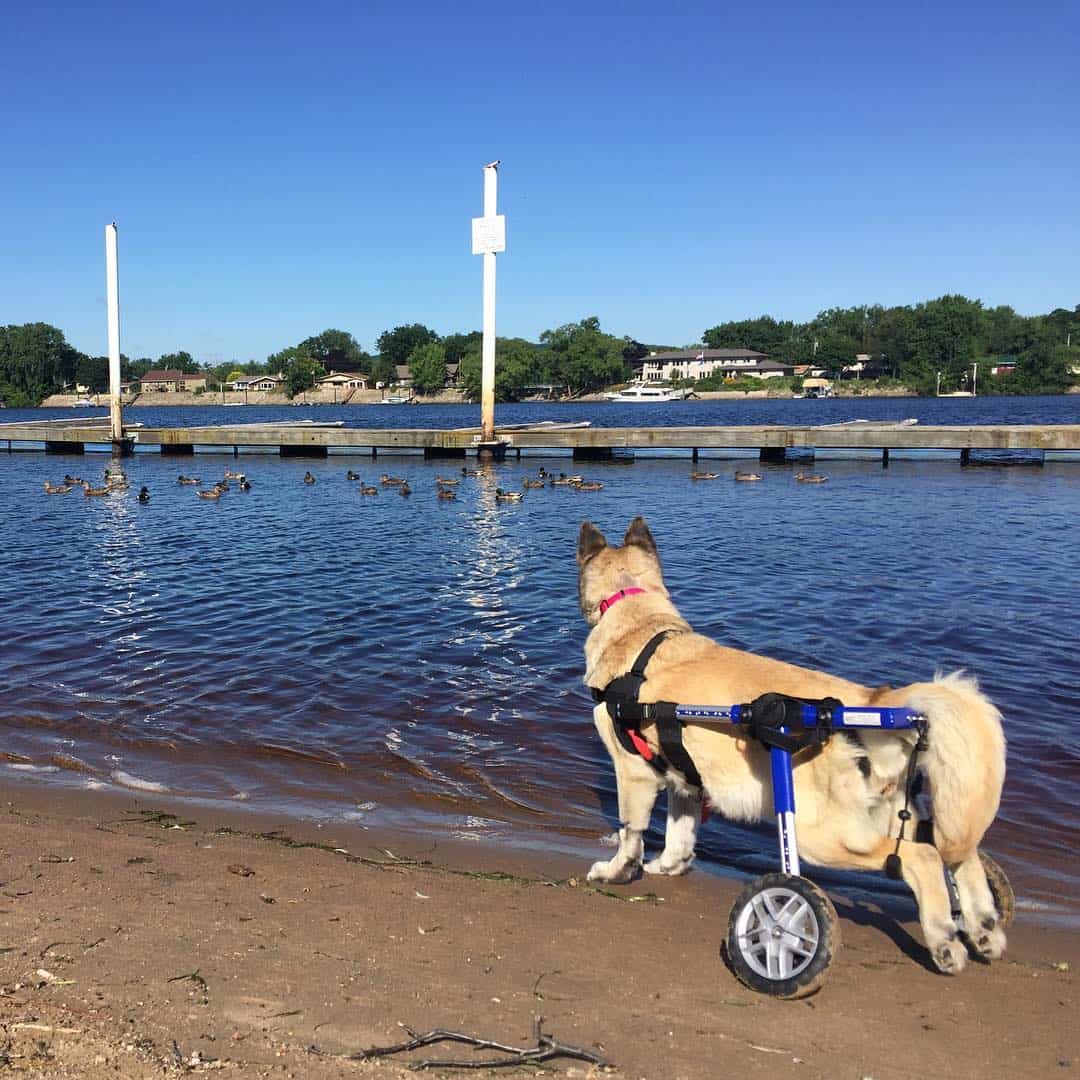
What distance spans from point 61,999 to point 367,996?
3.68 feet

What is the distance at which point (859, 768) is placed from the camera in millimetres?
3887

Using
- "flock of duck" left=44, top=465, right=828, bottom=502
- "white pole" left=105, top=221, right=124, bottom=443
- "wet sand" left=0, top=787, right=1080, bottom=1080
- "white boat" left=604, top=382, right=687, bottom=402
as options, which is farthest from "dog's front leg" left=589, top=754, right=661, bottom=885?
"white boat" left=604, top=382, right=687, bottom=402

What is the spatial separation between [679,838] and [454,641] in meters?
6.14

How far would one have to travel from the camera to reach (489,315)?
37.6 m

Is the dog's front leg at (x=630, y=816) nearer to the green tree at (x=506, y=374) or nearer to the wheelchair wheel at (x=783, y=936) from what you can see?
the wheelchair wheel at (x=783, y=936)

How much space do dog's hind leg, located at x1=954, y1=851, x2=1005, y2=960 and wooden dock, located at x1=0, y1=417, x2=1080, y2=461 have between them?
110 feet

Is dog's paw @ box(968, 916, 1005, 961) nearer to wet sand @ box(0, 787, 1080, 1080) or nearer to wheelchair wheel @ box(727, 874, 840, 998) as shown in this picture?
wet sand @ box(0, 787, 1080, 1080)

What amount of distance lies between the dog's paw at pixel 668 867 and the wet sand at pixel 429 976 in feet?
0.16

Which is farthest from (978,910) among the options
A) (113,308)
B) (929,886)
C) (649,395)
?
(649,395)

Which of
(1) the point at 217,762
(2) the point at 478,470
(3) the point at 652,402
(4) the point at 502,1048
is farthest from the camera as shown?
(3) the point at 652,402

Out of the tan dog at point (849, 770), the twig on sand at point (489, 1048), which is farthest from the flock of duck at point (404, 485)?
the twig on sand at point (489, 1048)

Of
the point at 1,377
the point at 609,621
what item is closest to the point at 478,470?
the point at 609,621

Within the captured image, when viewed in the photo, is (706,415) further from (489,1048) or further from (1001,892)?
(489,1048)

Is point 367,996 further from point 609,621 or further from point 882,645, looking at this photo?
point 882,645
